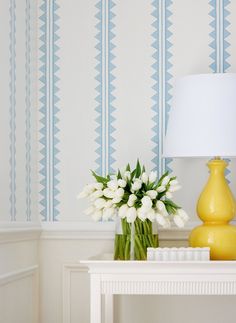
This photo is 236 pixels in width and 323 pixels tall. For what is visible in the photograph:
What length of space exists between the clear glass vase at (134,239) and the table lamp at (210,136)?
0.14 meters

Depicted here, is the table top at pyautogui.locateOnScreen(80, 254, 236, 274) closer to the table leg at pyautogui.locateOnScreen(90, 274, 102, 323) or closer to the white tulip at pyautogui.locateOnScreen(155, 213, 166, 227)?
the table leg at pyautogui.locateOnScreen(90, 274, 102, 323)

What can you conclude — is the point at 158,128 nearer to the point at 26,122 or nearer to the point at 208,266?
the point at 26,122

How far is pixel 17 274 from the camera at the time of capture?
258 cm

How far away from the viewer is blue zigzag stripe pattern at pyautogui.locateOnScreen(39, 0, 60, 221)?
2.84 metres

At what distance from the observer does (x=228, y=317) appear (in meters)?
2.74

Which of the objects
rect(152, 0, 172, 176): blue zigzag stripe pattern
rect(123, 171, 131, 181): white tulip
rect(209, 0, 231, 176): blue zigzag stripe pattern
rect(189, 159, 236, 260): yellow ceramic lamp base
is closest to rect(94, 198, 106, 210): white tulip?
rect(123, 171, 131, 181): white tulip

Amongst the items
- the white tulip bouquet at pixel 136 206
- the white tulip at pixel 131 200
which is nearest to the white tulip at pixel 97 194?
the white tulip bouquet at pixel 136 206

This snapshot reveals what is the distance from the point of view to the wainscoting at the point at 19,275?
246 centimetres

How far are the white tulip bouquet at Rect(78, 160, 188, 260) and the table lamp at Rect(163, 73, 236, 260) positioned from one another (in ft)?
0.32

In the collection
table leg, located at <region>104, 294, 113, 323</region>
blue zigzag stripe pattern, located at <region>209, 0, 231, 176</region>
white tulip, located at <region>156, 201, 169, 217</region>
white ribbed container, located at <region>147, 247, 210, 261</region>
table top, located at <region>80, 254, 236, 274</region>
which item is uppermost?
blue zigzag stripe pattern, located at <region>209, 0, 231, 176</region>

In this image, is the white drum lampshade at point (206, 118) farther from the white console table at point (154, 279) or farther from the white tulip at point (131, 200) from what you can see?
the white console table at point (154, 279)

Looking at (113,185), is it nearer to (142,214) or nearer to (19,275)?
(142,214)

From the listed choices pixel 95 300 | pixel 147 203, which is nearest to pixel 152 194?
pixel 147 203

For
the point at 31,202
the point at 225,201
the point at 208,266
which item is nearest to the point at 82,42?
the point at 31,202
